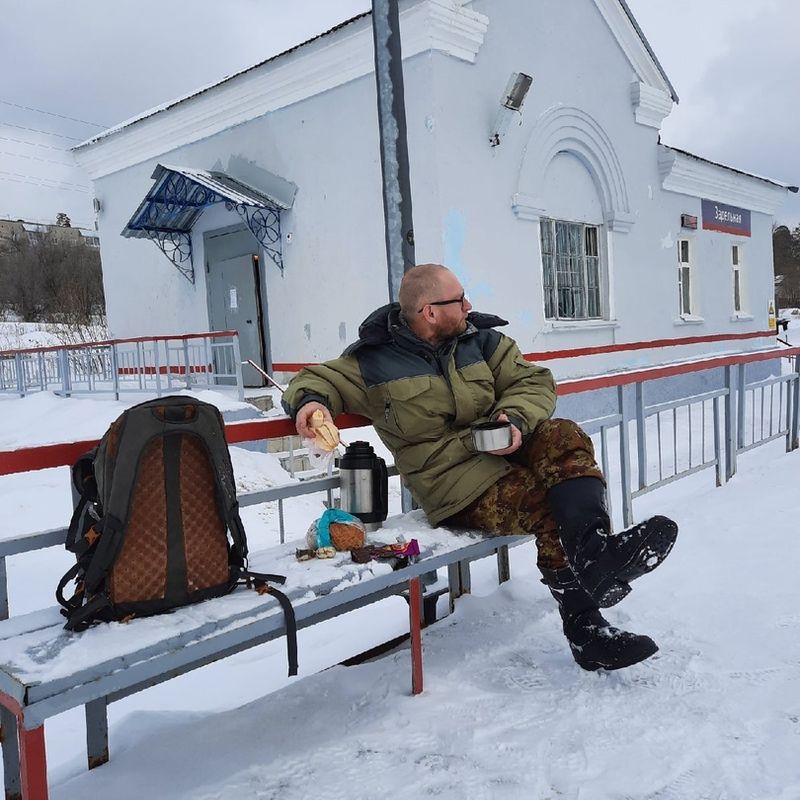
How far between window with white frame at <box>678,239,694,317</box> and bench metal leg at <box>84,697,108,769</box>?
12.9 metres

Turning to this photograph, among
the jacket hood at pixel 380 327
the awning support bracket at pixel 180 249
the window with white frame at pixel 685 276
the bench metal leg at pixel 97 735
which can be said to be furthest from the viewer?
the window with white frame at pixel 685 276

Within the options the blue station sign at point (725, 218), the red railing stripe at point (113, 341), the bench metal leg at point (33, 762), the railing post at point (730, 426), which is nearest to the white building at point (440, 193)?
the blue station sign at point (725, 218)

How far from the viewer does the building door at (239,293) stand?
10633mm

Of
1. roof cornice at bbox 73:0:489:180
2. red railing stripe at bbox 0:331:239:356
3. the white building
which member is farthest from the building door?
roof cornice at bbox 73:0:489:180

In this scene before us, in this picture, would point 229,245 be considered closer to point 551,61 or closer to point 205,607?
point 551,61

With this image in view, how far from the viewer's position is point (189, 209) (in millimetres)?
11070

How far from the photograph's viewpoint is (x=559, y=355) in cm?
974

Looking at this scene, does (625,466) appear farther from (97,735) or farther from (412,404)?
(97,735)

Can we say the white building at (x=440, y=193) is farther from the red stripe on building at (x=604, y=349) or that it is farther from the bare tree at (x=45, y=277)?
the bare tree at (x=45, y=277)

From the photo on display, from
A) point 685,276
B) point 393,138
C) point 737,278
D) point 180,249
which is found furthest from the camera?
point 737,278

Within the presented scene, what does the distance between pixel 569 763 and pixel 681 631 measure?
3.15 feet

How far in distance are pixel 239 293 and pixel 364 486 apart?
8698 millimetres

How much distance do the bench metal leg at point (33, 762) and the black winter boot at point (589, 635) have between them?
161 cm

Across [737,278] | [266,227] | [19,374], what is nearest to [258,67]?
[266,227]
